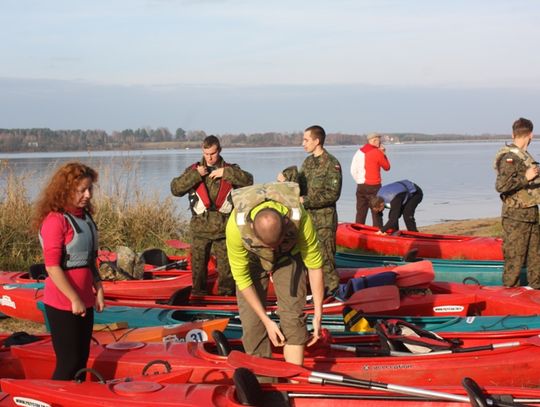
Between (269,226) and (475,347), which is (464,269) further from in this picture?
(269,226)

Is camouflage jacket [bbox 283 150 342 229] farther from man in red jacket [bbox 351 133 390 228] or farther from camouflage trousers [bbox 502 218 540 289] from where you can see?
man in red jacket [bbox 351 133 390 228]

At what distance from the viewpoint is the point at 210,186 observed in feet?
24.8

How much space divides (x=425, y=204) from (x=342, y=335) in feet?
56.8

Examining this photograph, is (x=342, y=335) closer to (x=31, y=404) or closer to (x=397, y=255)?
(x=31, y=404)

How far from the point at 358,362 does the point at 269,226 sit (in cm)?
161

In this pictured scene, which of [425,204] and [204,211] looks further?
[425,204]

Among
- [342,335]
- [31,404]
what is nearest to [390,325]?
[342,335]

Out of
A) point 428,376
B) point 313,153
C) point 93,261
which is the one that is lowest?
point 428,376

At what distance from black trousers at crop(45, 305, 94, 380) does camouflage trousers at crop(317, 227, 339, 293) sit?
3.60 m

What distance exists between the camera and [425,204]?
74.8ft

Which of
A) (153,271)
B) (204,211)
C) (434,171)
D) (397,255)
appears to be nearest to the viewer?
(204,211)

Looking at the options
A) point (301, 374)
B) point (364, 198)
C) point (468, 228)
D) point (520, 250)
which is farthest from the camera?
point (468, 228)

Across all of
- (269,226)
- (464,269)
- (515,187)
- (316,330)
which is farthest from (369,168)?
(269,226)

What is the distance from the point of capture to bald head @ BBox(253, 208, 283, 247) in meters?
4.13
